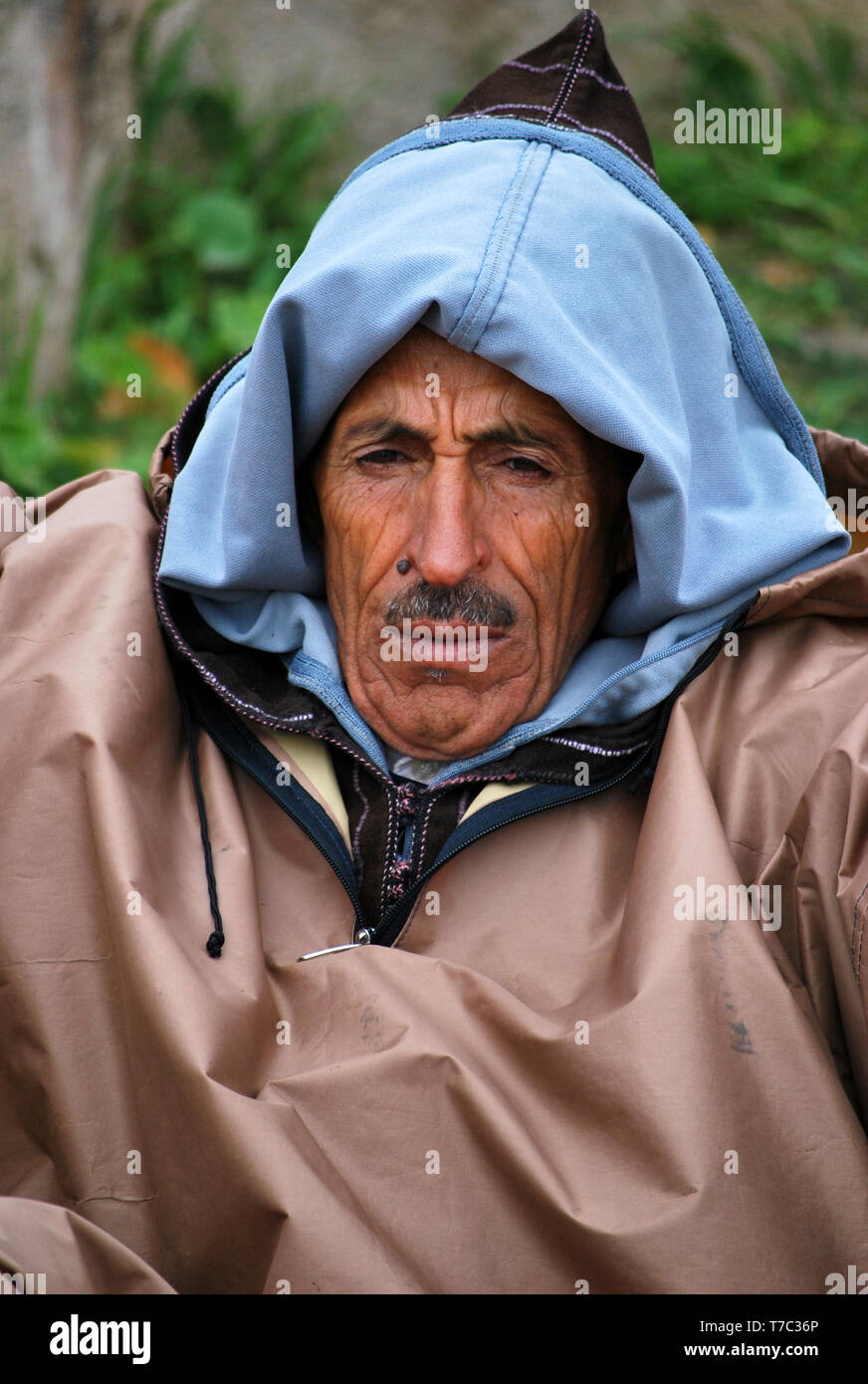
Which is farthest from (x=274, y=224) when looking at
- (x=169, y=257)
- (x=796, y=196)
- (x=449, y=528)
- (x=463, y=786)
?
(x=463, y=786)

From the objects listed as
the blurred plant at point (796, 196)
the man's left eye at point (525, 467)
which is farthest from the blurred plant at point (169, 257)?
the man's left eye at point (525, 467)

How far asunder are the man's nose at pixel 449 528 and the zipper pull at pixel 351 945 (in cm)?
56

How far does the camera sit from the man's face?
7.38 feet

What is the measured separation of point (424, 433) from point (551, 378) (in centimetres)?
24

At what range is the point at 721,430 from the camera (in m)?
2.29

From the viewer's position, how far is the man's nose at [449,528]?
2.22 metres

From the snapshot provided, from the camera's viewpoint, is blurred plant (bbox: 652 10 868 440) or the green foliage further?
blurred plant (bbox: 652 10 868 440)

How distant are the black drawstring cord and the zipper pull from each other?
0.43ft

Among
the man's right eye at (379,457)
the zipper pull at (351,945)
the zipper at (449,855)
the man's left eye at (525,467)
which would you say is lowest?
the zipper pull at (351,945)

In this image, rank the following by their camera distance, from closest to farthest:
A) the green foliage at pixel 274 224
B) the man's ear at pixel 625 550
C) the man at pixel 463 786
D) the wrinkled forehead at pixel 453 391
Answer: the man at pixel 463 786
the wrinkled forehead at pixel 453 391
the man's ear at pixel 625 550
the green foliage at pixel 274 224

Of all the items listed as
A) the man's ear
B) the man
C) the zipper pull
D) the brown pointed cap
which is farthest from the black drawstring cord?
the brown pointed cap

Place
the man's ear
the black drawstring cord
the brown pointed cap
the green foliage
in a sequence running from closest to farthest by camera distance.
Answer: the black drawstring cord < the brown pointed cap < the man's ear < the green foliage

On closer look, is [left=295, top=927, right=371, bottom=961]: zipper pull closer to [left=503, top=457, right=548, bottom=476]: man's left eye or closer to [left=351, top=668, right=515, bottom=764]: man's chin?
[left=351, top=668, right=515, bottom=764]: man's chin

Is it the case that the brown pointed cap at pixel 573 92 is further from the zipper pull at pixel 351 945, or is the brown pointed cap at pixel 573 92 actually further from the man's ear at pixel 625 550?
the zipper pull at pixel 351 945
